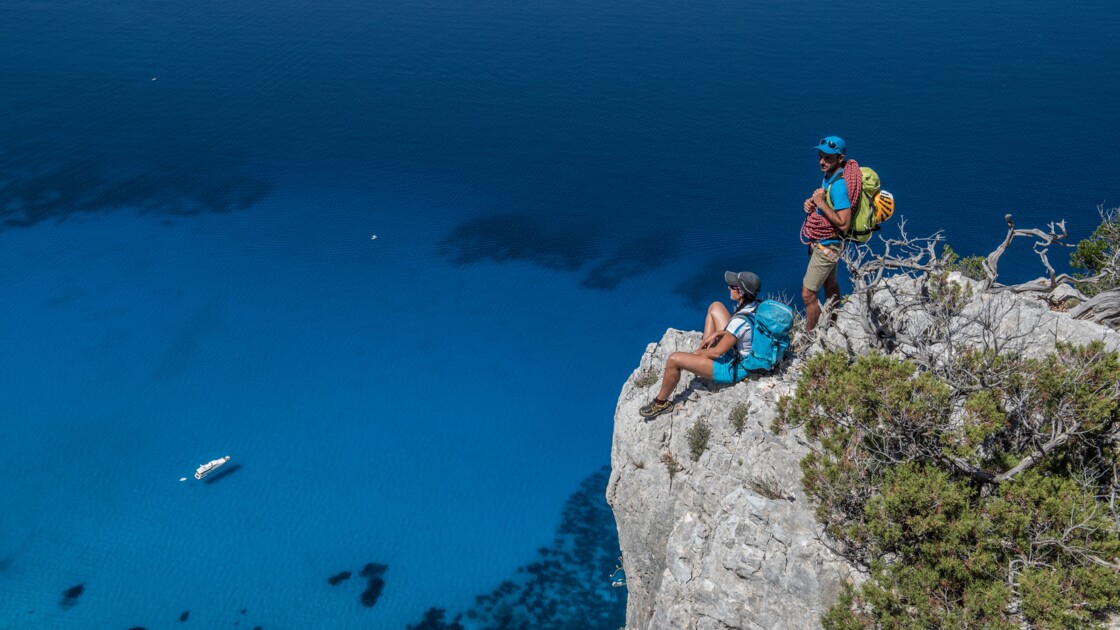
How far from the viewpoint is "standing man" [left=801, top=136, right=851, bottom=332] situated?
938 centimetres

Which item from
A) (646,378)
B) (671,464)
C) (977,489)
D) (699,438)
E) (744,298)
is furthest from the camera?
(646,378)

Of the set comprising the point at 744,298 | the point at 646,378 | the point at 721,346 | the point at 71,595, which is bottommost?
the point at 71,595

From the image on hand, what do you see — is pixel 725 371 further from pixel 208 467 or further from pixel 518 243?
pixel 518 243

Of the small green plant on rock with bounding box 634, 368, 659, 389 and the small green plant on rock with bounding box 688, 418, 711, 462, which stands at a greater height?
the small green plant on rock with bounding box 634, 368, 659, 389

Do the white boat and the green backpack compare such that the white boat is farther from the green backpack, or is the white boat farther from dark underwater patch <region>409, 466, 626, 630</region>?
the green backpack

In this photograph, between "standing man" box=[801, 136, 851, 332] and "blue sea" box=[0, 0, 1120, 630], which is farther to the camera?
"blue sea" box=[0, 0, 1120, 630]

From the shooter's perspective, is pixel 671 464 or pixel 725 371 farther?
pixel 671 464

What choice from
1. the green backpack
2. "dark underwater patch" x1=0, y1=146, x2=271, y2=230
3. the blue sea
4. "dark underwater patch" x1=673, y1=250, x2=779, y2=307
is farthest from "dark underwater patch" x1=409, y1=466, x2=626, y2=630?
"dark underwater patch" x1=0, y1=146, x2=271, y2=230

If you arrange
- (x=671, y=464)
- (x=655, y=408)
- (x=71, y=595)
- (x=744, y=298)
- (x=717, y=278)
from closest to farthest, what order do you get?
1. (x=744, y=298)
2. (x=671, y=464)
3. (x=655, y=408)
4. (x=71, y=595)
5. (x=717, y=278)

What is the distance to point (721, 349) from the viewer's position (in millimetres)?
9773

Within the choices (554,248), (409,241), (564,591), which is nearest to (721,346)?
(564,591)

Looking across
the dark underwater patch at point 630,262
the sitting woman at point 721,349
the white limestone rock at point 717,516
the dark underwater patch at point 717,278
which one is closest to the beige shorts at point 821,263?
the sitting woman at point 721,349

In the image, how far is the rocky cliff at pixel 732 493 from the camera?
27.3 ft

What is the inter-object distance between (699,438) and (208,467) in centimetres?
1556
